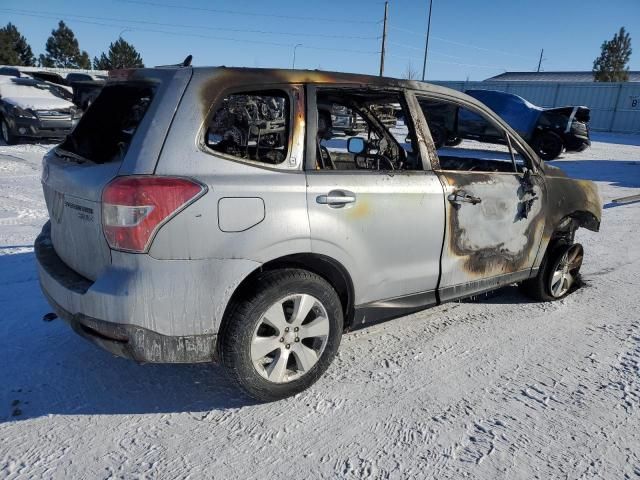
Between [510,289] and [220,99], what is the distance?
130 inches

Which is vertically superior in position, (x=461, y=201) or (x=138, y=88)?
(x=138, y=88)

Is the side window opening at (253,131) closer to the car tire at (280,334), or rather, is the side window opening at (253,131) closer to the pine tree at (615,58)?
the car tire at (280,334)

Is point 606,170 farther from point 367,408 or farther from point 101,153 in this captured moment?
point 101,153

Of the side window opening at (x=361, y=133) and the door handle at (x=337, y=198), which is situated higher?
the side window opening at (x=361, y=133)

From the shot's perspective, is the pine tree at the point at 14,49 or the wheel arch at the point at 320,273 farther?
the pine tree at the point at 14,49

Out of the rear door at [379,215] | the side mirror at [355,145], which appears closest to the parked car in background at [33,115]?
the side mirror at [355,145]

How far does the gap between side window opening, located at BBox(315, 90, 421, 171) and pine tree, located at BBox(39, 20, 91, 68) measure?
55450 mm

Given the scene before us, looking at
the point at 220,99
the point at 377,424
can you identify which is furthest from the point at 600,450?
the point at 220,99

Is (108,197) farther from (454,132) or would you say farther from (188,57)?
(454,132)

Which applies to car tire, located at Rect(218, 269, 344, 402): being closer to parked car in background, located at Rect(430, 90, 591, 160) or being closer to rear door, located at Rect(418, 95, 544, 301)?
rear door, located at Rect(418, 95, 544, 301)

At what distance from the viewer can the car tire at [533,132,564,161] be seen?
13.7 meters

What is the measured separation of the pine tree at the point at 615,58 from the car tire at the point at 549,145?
35.3m

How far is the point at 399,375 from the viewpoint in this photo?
293cm

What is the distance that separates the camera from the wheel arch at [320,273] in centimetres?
246
